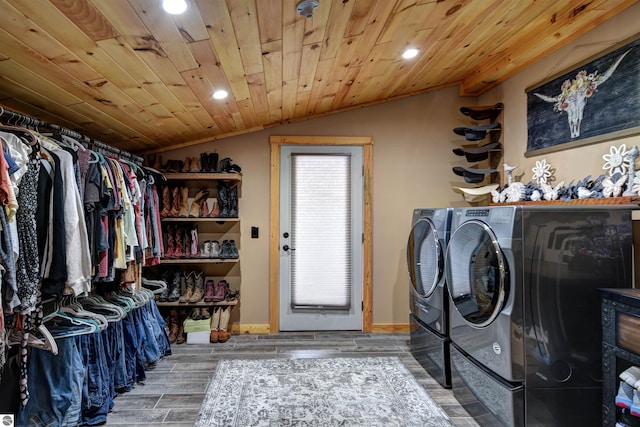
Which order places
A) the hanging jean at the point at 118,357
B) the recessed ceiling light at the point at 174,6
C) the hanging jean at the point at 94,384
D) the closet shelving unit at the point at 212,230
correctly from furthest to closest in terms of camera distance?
1. the closet shelving unit at the point at 212,230
2. the hanging jean at the point at 118,357
3. the hanging jean at the point at 94,384
4. the recessed ceiling light at the point at 174,6

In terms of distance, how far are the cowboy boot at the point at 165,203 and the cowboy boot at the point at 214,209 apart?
391mm

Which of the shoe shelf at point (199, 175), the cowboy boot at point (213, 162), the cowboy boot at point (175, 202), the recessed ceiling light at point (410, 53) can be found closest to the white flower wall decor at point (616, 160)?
the recessed ceiling light at point (410, 53)

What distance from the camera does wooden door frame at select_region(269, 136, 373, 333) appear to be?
12.7 ft

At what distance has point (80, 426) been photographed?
2139 mm

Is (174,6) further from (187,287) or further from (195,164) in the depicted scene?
(187,287)

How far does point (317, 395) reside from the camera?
2.53 meters

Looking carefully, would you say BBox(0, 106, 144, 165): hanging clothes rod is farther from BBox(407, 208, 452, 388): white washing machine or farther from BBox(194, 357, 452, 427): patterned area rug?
BBox(407, 208, 452, 388): white washing machine

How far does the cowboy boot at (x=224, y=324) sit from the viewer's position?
3570 mm

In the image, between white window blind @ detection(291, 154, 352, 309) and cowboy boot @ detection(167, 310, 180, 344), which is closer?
cowboy boot @ detection(167, 310, 180, 344)

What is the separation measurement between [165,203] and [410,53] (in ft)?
8.56

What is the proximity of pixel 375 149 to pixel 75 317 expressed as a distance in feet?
9.91

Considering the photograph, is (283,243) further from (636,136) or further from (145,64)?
(636,136)

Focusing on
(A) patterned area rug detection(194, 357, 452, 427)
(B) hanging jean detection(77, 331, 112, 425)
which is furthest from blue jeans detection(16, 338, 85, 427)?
(A) patterned area rug detection(194, 357, 452, 427)

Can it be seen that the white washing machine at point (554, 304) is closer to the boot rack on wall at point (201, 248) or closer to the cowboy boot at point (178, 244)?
the boot rack on wall at point (201, 248)
